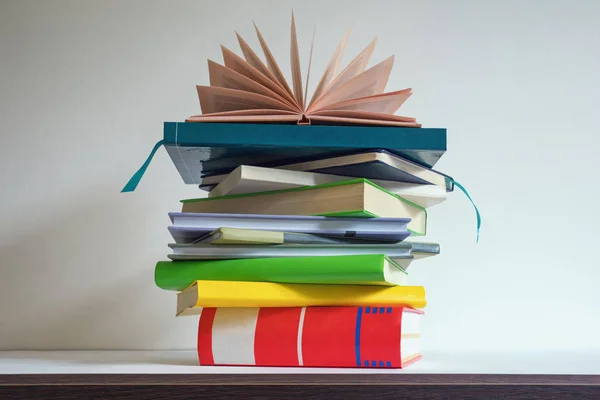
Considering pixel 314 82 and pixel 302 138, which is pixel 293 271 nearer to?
pixel 302 138

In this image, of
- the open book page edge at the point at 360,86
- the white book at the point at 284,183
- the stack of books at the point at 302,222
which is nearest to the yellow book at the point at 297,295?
the stack of books at the point at 302,222

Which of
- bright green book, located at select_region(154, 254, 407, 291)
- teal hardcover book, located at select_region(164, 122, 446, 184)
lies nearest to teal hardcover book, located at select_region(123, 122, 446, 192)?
teal hardcover book, located at select_region(164, 122, 446, 184)

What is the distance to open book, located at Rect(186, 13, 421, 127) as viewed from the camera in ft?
2.72

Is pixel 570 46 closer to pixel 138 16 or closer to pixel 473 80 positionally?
pixel 473 80

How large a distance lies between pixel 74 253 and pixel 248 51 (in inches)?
21.3

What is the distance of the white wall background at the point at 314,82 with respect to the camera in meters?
1.22

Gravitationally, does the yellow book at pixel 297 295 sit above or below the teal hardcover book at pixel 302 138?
below

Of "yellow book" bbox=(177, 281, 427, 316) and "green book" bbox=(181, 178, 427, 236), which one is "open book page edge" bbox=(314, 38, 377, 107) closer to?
"green book" bbox=(181, 178, 427, 236)

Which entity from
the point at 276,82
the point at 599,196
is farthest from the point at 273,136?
the point at 599,196

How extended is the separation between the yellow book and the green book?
3.4 inches

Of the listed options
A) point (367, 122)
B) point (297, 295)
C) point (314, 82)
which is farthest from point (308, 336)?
point (314, 82)

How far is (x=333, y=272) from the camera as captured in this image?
2.42ft

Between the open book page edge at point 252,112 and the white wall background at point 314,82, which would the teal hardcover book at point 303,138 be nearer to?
the open book page edge at point 252,112

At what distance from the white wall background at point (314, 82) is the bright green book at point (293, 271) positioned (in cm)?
43
